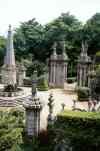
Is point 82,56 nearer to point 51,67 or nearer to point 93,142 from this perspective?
point 51,67

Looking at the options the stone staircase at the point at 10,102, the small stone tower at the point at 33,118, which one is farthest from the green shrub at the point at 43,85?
the small stone tower at the point at 33,118

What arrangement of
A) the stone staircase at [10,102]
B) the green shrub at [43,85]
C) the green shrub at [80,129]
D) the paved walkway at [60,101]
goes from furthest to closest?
the green shrub at [43,85]
the stone staircase at [10,102]
the paved walkway at [60,101]
the green shrub at [80,129]

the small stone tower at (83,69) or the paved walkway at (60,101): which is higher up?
the small stone tower at (83,69)

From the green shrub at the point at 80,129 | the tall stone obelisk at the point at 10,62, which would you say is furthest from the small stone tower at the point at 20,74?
the green shrub at the point at 80,129

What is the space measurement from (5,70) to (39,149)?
1682cm

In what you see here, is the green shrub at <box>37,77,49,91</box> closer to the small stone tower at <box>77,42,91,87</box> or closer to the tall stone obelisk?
the small stone tower at <box>77,42,91,87</box>

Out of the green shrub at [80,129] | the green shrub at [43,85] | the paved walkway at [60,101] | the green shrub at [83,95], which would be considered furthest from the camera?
the green shrub at [43,85]

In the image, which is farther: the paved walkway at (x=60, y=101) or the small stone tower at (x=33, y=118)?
the paved walkway at (x=60, y=101)

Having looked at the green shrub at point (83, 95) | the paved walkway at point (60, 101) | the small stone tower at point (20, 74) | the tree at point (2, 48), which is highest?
the tree at point (2, 48)

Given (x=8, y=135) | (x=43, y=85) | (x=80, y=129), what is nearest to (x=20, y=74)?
(x=43, y=85)

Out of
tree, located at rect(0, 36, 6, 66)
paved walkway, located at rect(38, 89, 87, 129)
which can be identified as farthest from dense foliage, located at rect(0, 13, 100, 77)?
paved walkway, located at rect(38, 89, 87, 129)

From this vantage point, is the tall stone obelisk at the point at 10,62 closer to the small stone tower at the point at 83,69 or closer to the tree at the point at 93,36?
the small stone tower at the point at 83,69

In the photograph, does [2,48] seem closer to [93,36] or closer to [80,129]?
[93,36]

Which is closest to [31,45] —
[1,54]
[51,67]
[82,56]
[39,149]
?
[1,54]
